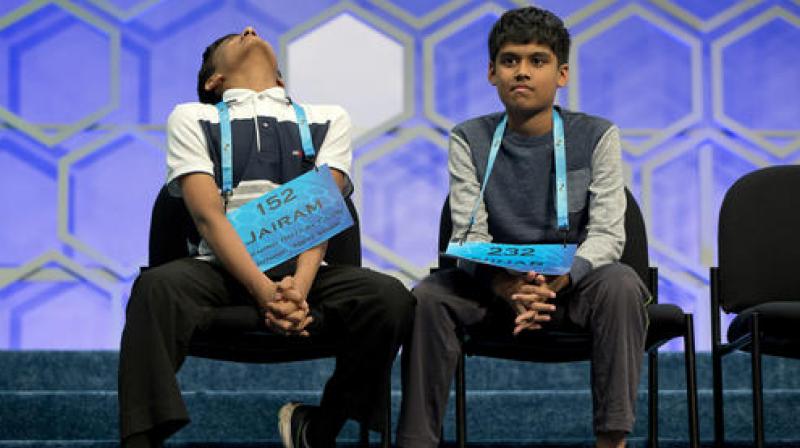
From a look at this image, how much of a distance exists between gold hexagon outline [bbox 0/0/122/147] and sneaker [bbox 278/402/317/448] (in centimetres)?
206

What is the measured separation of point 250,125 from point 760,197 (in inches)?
49.7

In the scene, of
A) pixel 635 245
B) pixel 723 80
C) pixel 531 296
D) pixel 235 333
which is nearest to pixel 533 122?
pixel 635 245

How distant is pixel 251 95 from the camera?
2.69 m

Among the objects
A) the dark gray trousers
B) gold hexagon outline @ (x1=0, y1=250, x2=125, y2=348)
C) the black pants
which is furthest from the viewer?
gold hexagon outline @ (x1=0, y1=250, x2=125, y2=348)

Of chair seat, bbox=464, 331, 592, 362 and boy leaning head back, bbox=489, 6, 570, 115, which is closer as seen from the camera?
chair seat, bbox=464, 331, 592, 362

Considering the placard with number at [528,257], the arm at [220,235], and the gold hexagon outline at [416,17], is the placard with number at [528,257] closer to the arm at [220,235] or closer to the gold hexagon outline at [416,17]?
the arm at [220,235]

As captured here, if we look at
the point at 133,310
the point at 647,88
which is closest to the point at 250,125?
the point at 133,310

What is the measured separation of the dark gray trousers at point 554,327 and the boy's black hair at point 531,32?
546mm

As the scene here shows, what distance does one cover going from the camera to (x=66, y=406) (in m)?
3.30

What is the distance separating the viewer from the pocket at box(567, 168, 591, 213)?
8.65 ft

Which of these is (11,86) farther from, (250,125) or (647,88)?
(647,88)

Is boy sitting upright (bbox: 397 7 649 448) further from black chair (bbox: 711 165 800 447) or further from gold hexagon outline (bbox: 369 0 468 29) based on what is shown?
gold hexagon outline (bbox: 369 0 468 29)

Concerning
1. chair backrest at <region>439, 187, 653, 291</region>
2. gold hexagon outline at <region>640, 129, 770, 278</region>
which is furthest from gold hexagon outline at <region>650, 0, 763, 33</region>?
chair backrest at <region>439, 187, 653, 291</region>

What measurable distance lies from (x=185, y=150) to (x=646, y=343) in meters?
1.09
